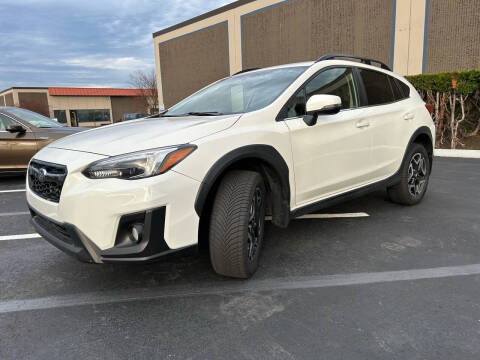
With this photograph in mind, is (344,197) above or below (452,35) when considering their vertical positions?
below

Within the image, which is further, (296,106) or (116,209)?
(296,106)

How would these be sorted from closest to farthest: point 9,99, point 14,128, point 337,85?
point 337,85
point 14,128
point 9,99

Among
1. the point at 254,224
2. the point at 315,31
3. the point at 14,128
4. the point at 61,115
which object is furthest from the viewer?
the point at 61,115

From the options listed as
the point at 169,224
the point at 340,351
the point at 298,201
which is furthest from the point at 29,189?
the point at 340,351

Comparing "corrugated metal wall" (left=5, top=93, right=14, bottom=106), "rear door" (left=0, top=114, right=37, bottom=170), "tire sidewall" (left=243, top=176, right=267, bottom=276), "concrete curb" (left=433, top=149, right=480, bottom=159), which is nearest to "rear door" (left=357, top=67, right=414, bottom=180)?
"tire sidewall" (left=243, top=176, right=267, bottom=276)

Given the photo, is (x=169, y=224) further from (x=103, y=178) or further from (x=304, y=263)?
(x=304, y=263)

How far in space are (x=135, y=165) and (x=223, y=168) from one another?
1.85ft

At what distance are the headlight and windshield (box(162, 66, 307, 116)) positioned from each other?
0.89 m

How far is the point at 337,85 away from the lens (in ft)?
11.3

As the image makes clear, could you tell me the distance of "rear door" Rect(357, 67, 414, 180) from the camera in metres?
3.70

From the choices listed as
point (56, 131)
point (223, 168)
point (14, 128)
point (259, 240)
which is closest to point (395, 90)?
point (259, 240)

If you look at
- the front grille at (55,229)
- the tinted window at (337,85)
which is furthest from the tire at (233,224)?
the tinted window at (337,85)

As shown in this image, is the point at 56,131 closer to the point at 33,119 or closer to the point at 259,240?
the point at 33,119

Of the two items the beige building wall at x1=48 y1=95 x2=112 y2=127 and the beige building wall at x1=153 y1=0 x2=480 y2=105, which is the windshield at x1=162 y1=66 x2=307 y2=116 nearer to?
the beige building wall at x1=153 y1=0 x2=480 y2=105
